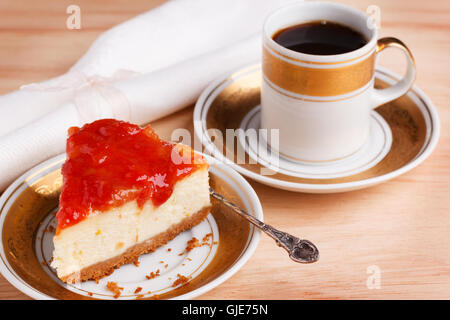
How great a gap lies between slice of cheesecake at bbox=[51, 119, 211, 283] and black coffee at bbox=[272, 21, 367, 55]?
1.03ft

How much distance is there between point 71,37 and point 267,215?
2.95ft

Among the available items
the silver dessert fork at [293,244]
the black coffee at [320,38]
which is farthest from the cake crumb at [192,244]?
the black coffee at [320,38]

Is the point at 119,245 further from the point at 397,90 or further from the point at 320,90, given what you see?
the point at 397,90

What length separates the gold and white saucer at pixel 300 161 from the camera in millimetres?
1139

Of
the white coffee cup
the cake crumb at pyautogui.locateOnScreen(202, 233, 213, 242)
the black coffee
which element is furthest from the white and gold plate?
the black coffee

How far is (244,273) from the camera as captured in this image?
1.03m

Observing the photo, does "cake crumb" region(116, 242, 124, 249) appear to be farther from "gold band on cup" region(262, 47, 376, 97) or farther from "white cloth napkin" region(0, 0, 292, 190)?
"gold band on cup" region(262, 47, 376, 97)

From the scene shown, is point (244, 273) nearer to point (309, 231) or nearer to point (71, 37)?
point (309, 231)

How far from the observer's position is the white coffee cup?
3.63ft

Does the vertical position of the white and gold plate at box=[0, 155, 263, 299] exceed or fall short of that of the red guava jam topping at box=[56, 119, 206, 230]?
it falls short

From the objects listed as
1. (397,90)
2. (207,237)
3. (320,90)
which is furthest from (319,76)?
(207,237)

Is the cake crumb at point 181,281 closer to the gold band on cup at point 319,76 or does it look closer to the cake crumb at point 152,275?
the cake crumb at point 152,275

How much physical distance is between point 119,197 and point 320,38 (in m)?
0.54

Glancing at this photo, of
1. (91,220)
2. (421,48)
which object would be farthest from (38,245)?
(421,48)
